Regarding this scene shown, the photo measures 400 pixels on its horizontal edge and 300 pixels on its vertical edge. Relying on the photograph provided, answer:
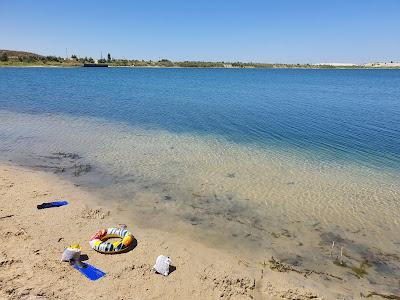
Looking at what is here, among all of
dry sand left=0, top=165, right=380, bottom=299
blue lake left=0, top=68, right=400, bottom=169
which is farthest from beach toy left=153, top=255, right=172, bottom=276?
blue lake left=0, top=68, right=400, bottom=169

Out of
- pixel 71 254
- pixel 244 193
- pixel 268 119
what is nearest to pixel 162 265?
pixel 71 254

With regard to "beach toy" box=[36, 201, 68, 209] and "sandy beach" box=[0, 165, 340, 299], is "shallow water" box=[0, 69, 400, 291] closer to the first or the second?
"sandy beach" box=[0, 165, 340, 299]

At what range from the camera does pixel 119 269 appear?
31.5 feet

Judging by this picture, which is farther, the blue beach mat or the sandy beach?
the blue beach mat

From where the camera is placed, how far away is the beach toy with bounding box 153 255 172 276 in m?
9.40

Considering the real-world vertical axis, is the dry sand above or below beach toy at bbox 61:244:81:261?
below

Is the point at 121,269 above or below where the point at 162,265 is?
below

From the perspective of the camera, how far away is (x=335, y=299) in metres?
8.91

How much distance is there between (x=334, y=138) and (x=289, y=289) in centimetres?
1789

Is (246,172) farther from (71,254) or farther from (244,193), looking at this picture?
(71,254)

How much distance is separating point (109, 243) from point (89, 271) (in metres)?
1.19

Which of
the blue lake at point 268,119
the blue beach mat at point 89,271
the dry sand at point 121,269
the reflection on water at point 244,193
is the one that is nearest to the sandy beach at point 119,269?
the dry sand at point 121,269

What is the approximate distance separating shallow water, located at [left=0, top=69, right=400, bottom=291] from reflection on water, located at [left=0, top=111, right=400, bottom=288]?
5cm

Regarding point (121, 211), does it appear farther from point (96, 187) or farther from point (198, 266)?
point (198, 266)
